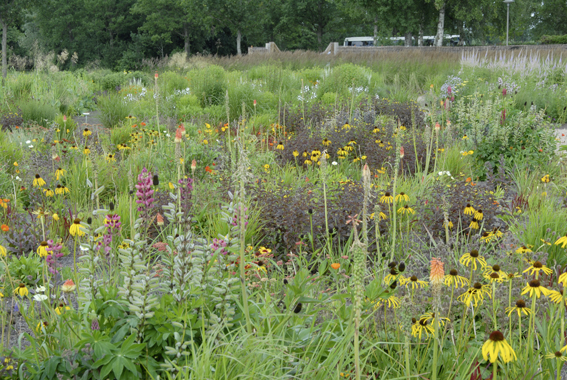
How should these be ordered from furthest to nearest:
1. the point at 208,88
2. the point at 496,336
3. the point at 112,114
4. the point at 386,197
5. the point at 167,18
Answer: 1. the point at 167,18
2. the point at 208,88
3. the point at 112,114
4. the point at 386,197
5. the point at 496,336

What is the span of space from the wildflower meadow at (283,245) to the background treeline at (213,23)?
70.2ft

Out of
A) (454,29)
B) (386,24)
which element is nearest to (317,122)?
(386,24)

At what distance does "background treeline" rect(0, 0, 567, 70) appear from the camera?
2947 centimetres

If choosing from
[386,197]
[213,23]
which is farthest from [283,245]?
[213,23]

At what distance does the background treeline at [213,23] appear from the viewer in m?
29.5

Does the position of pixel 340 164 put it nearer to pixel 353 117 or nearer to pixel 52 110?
pixel 353 117

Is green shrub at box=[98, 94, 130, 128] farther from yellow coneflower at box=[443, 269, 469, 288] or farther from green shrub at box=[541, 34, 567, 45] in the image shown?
green shrub at box=[541, 34, 567, 45]

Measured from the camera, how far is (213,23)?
107 ft

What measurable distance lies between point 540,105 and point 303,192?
7156 mm

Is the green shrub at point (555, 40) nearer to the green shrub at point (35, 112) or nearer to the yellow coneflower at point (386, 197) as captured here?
the green shrub at point (35, 112)

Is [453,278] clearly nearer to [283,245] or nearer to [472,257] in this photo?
[472,257]

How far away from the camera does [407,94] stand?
9508 mm

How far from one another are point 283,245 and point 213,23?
3132 cm

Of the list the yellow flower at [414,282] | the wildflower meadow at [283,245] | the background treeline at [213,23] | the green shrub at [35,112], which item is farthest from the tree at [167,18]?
the yellow flower at [414,282]
